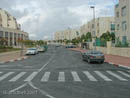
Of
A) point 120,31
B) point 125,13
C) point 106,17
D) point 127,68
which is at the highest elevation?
point 106,17

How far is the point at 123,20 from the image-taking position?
35.7 m

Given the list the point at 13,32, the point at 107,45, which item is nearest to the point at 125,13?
the point at 107,45

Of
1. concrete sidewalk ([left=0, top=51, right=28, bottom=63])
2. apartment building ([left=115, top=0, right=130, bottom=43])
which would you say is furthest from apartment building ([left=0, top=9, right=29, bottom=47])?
apartment building ([left=115, top=0, right=130, bottom=43])

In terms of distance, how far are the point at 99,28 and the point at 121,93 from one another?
7105 centimetres

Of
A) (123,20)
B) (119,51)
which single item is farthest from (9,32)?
(119,51)

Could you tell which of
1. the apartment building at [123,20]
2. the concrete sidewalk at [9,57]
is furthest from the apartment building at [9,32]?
the apartment building at [123,20]

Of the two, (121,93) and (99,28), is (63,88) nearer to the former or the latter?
(121,93)

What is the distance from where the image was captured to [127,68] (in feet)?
52.5

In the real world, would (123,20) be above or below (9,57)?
above

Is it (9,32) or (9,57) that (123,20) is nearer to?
(9,57)

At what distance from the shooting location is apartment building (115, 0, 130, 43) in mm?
33781

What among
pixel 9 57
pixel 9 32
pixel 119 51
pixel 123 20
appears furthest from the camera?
pixel 9 32

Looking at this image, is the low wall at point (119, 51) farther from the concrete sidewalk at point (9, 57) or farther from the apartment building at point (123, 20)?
the concrete sidewalk at point (9, 57)

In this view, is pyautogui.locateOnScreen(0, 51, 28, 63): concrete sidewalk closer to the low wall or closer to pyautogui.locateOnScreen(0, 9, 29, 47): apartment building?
the low wall
